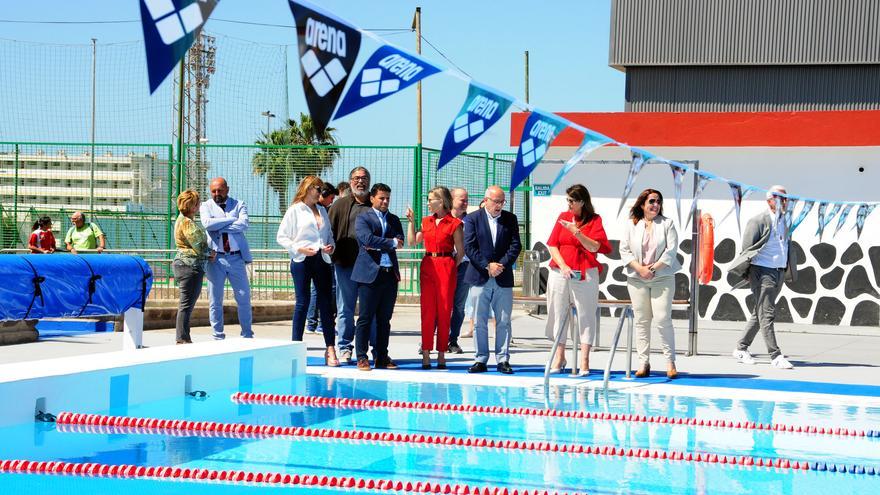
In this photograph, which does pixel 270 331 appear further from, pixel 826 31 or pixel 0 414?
pixel 826 31

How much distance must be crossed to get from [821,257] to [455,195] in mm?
7805

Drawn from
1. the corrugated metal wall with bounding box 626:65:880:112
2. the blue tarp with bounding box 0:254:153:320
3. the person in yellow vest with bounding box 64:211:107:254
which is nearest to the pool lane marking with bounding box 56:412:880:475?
the blue tarp with bounding box 0:254:153:320

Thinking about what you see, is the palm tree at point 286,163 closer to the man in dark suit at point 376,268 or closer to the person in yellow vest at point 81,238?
the person in yellow vest at point 81,238

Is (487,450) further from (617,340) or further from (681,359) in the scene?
(681,359)

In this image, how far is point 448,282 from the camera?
11.7 metres

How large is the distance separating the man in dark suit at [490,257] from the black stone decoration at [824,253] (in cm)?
832

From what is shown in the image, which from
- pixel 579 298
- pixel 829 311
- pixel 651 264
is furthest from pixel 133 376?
pixel 829 311

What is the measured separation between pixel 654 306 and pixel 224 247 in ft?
14.8

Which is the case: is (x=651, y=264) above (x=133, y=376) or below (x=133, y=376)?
above

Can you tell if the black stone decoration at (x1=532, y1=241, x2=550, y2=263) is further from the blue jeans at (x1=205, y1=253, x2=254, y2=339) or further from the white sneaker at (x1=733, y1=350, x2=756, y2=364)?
the blue jeans at (x1=205, y1=253, x2=254, y2=339)

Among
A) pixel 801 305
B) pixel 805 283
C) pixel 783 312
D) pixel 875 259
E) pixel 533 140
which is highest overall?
pixel 533 140

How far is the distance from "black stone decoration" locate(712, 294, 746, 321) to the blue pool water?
8.63 metres

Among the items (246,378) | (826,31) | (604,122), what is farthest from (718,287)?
(826,31)

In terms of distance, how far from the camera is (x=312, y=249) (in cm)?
1174
